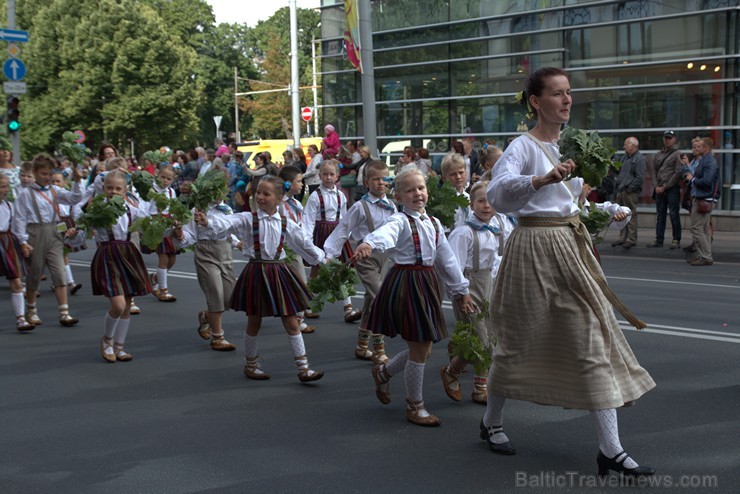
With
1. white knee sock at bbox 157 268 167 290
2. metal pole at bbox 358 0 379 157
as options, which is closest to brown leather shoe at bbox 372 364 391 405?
white knee sock at bbox 157 268 167 290

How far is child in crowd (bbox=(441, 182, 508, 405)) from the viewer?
6820 millimetres

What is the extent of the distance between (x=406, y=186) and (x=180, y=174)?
18.8 metres

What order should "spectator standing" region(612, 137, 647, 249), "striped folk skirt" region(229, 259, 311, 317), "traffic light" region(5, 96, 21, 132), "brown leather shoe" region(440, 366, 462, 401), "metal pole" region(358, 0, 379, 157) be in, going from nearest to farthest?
"brown leather shoe" region(440, 366, 462, 401) < "striped folk skirt" region(229, 259, 311, 317) < "spectator standing" region(612, 137, 647, 249) < "metal pole" region(358, 0, 379, 157) < "traffic light" region(5, 96, 21, 132)

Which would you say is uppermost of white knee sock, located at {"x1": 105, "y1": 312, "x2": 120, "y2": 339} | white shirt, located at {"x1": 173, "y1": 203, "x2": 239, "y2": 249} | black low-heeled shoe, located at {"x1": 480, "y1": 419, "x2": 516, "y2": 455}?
white shirt, located at {"x1": 173, "y1": 203, "x2": 239, "y2": 249}

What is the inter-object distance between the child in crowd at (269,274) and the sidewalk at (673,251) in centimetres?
855

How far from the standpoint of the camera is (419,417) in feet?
20.6

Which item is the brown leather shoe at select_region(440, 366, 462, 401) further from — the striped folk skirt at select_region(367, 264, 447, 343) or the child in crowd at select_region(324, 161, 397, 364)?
the child in crowd at select_region(324, 161, 397, 364)

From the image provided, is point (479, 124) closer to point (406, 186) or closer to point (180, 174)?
point (180, 174)

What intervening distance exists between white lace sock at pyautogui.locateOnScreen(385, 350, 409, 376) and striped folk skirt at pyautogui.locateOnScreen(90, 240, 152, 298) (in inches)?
121

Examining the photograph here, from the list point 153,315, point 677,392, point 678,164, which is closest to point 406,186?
point 677,392

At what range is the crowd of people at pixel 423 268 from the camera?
197 inches

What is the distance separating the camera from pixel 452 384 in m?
6.84

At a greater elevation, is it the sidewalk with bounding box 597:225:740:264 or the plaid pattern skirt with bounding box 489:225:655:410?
the plaid pattern skirt with bounding box 489:225:655:410

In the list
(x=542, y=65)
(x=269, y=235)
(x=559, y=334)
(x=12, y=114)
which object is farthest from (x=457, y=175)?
(x=12, y=114)
